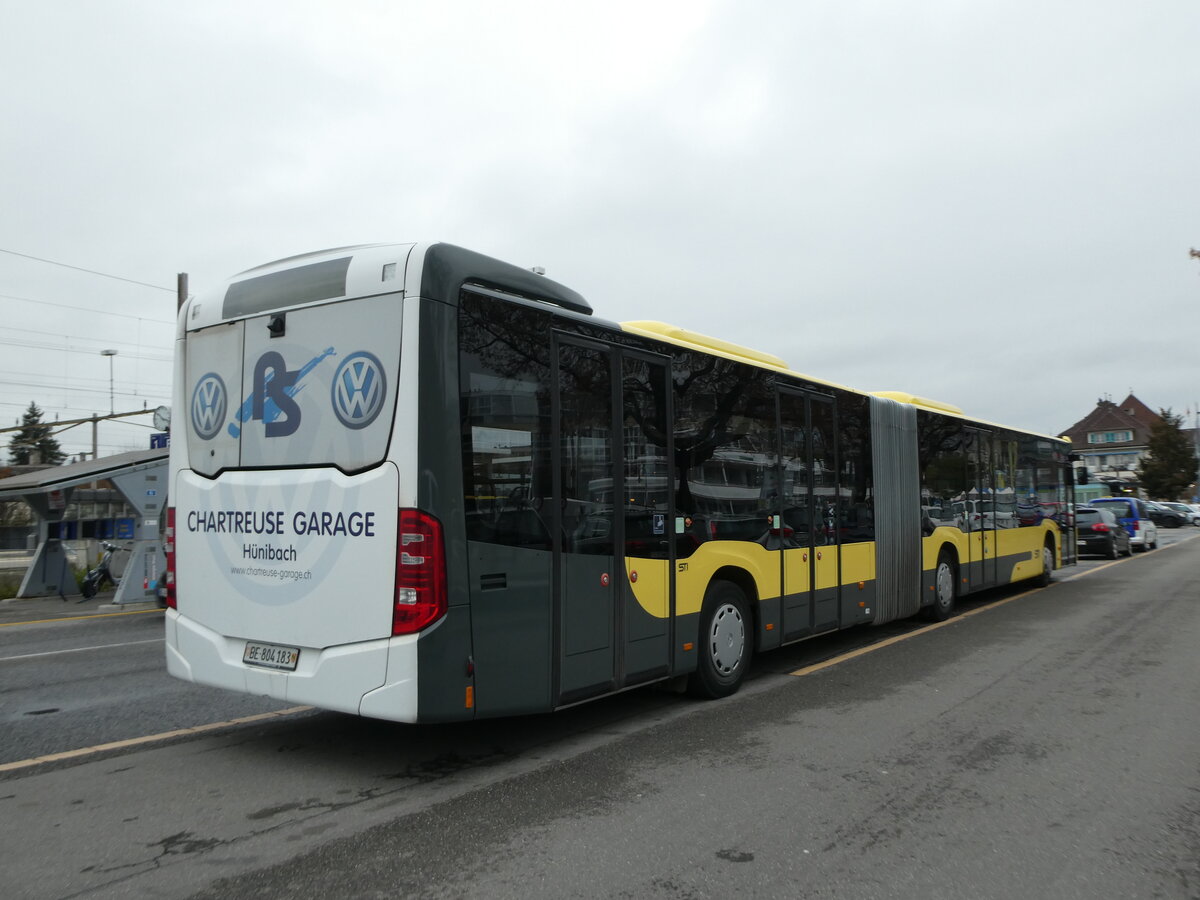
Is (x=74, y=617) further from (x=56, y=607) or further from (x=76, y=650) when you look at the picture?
(x=76, y=650)

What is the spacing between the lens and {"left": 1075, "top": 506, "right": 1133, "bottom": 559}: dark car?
82.5 ft

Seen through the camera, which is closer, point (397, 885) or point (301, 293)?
point (397, 885)

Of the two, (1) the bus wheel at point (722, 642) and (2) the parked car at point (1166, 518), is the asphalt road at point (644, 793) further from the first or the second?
(2) the parked car at point (1166, 518)

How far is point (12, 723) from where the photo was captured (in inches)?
258

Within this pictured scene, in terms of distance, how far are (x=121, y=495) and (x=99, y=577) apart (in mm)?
1726

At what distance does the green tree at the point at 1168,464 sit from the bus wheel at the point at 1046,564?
68564 millimetres

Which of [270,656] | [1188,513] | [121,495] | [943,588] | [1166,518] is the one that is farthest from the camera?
[1188,513]

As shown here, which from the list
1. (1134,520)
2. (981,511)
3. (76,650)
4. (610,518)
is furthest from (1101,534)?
(76,650)

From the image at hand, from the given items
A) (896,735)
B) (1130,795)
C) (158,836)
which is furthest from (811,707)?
(158,836)

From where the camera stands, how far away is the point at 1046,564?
1627 cm

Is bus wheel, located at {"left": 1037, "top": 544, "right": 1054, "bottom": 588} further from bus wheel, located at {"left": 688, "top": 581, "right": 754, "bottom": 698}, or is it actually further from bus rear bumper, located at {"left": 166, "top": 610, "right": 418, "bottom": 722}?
bus rear bumper, located at {"left": 166, "top": 610, "right": 418, "bottom": 722}

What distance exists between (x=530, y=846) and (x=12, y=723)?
4.61 meters

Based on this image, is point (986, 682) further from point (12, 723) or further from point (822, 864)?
point (12, 723)

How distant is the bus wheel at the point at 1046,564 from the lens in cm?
1616
